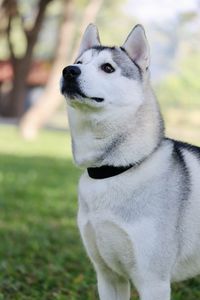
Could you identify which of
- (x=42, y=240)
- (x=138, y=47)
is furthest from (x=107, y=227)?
(x=42, y=240)

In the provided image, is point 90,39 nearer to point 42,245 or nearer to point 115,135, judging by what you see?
point 115,135

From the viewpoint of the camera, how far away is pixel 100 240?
3104 millimetres

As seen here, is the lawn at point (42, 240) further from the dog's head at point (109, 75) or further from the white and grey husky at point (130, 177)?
the dog's head at point (109, 75)

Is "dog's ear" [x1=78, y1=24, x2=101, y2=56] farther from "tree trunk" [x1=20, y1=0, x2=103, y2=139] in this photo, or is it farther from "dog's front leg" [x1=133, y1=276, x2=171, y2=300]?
"tree trunk" [x1=20, y1=0, x2=103, y2=139]

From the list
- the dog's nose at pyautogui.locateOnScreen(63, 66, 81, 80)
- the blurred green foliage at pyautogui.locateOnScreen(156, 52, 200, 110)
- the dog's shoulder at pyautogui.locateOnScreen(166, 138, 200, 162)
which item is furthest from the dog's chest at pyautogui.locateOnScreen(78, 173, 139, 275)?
the blurred green foliage at pyautogui.locateOnScreen(156, 52, 200, 110)

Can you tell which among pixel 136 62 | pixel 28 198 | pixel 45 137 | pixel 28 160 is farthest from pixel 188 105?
pixel 136 62

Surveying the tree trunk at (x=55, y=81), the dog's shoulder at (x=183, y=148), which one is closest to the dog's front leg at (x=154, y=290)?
the dog's shoulder at (x=183, y=148)

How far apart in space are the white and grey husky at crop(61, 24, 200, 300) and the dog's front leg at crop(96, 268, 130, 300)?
0.23 feet

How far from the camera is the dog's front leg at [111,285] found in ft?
11.0

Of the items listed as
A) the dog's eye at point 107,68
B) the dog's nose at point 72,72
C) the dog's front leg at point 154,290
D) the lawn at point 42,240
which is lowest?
the lawn at point 42,240

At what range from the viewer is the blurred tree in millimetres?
18297

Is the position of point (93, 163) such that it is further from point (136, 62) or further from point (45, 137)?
point (45, 137)

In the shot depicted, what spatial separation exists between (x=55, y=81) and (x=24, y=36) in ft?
11.5

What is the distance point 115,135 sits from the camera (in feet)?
10.2
